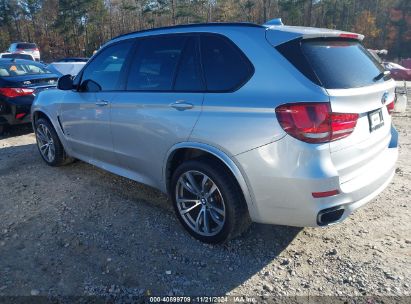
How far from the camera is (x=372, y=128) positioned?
9.21ft

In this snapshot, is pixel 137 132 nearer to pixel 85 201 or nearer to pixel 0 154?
pixel 85 201

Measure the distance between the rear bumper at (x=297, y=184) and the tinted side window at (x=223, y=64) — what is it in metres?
0.60

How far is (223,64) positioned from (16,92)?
5.55m

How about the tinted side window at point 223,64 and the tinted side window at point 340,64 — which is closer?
the tinted side window at point 340,64

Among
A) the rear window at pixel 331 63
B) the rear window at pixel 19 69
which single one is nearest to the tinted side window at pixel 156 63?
the rear window at pixel 331 63

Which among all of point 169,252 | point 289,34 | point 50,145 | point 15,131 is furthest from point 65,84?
point 15,131

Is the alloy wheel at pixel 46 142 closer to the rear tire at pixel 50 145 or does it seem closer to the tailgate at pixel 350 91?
the rear tire at pixel 50 145

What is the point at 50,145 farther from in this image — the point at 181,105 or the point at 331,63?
the point at 331,63

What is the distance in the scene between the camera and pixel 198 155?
322cm

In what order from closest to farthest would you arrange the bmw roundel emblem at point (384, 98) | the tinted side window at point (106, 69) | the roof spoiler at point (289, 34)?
the roof spoiler at point (289, 34), the bmw roundel emblem at point (384, 98), the tinted side window at point (106, 69)

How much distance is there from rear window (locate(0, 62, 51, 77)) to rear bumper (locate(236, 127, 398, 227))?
6.48 metres


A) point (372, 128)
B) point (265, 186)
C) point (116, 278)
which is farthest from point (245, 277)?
point (372, 128)

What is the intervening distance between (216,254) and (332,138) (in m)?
1.41

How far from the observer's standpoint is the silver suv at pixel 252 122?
8.24ft
